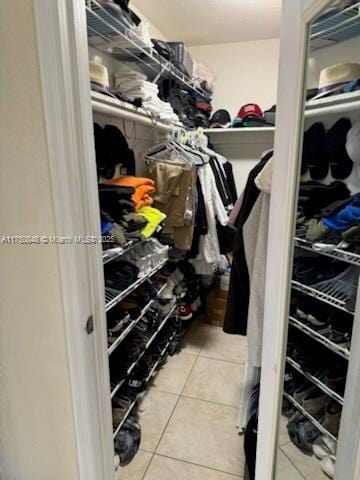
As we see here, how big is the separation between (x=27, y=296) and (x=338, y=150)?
1.03 m

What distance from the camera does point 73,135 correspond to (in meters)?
0.86

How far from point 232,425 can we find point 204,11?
107 inches

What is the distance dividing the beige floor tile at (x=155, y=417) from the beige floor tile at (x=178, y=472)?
11cm

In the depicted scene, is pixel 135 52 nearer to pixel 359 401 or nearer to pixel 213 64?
pixel 213 64

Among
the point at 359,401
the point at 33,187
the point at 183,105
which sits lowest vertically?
the point at 359,401

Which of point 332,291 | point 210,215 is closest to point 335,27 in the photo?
point 332,291

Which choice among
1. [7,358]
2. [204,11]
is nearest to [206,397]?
[7,358]

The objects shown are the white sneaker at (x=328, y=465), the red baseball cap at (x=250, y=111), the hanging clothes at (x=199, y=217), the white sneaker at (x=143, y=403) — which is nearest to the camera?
the white sneaker at (x=328, y=465)

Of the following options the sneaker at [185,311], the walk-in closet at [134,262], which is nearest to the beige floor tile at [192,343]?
the sneaker at [185,311]

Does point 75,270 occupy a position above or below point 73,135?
below

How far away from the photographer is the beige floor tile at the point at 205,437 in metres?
1.64

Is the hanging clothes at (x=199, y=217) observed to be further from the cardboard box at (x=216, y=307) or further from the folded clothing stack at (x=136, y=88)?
the cardboard box at (x=216, y=307)

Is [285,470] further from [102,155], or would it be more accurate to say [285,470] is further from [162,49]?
[162,49]

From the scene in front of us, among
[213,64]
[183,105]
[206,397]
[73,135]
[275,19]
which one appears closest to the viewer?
[73,135]
